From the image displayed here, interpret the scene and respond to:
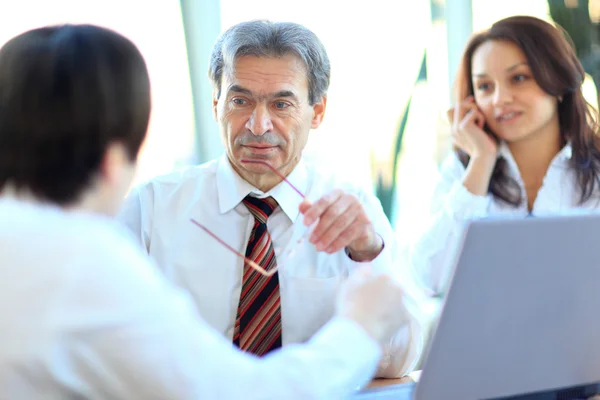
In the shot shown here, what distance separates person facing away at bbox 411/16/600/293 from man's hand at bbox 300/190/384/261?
791 mm

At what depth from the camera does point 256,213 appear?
1.82m

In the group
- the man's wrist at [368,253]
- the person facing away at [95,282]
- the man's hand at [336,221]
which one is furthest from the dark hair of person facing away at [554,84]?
the person facing away at [95,282]

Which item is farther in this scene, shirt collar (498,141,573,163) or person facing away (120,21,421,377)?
shirt collar (498,141,573,163)

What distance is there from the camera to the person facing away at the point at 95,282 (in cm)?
79

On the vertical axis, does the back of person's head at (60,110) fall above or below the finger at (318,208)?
above

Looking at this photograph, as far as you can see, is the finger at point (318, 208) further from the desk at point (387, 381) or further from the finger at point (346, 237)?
the desk at point (387, 381)

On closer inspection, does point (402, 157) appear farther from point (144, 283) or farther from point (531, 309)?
point (144, 283)

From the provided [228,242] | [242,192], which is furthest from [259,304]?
[242,192]

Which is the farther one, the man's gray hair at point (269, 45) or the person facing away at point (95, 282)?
the man's gray hair at point (269, 45)

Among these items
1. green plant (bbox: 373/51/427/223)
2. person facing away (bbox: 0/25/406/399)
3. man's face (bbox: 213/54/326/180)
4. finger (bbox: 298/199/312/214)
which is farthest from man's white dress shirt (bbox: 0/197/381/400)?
green plant (bbox: 373/51/427/223)

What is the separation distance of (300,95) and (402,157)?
4.74 feet

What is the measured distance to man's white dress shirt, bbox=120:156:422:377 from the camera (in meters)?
1.78

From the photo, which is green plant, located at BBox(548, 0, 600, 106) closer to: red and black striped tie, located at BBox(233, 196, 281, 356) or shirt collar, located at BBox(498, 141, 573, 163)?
shirt collar, located at BBox(498, 141, 573, 163)

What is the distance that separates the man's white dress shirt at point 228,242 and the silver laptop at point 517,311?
0.71m
